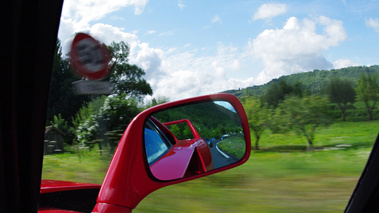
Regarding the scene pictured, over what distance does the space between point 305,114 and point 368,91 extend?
3.46ft

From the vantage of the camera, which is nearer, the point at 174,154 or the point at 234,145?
the point at 174,154

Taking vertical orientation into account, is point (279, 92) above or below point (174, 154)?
above

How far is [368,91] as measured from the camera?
470 cm

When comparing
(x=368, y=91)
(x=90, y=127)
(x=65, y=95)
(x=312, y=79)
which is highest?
(x=312, y=79)

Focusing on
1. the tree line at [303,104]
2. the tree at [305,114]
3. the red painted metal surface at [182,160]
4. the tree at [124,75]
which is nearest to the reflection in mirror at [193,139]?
the red painted metal surface at [182,160]

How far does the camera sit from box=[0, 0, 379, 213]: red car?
44.1 inches

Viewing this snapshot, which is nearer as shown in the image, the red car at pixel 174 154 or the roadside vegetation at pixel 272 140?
the red car at pixel 174 154

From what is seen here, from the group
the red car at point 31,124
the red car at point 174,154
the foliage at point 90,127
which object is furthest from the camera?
the foliage at point 90,127

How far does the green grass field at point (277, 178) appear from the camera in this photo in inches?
129

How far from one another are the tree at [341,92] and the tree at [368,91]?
167 mm

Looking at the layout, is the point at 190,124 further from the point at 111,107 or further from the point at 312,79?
the point at 312,79

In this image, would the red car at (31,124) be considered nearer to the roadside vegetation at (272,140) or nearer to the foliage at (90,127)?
the roadside vegetation at (272,140)

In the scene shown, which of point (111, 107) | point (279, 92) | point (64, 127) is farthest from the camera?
point (279, 92)

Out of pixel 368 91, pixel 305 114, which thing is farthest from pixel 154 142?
pixel 305 114
